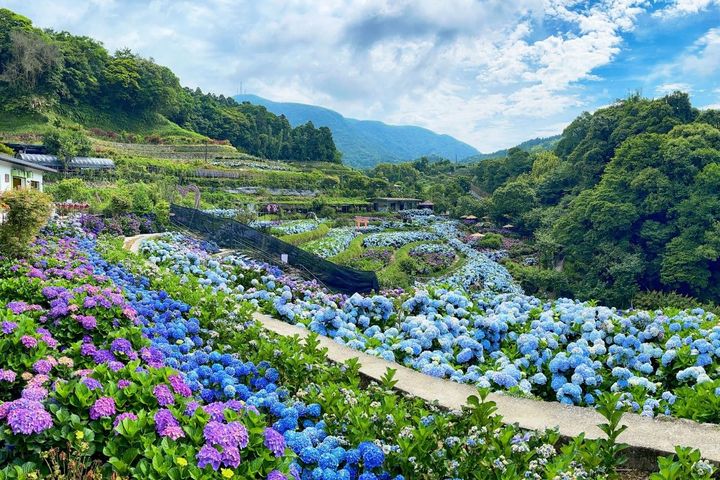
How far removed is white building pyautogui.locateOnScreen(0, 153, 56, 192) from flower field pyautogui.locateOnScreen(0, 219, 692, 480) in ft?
52.6

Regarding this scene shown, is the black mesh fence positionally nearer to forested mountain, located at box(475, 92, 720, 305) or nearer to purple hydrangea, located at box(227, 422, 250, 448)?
purple hydrangea, located at box(227, 422, 250, 448)

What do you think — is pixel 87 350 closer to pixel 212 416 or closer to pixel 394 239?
pixel 212 416

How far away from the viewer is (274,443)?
7.02ft

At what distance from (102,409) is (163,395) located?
0.94 feet

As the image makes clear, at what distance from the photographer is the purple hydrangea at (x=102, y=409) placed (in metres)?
2.18

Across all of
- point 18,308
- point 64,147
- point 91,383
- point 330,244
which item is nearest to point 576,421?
point 91,383

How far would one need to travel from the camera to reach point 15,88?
5247 cm

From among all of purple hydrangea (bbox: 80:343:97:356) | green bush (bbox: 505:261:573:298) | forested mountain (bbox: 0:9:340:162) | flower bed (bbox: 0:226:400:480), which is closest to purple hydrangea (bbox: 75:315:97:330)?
flower bed (bbox: 0:226:400:480)

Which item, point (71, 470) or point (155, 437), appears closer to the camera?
point (71, 470)

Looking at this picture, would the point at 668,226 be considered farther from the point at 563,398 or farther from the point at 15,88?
the point at 15,88

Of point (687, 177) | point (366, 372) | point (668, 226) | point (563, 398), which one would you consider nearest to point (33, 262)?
point (366, 372)

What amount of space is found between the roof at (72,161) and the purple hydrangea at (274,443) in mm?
37268

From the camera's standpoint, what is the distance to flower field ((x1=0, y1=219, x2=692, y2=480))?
205 centimetres

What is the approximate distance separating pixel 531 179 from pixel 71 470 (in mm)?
57471
